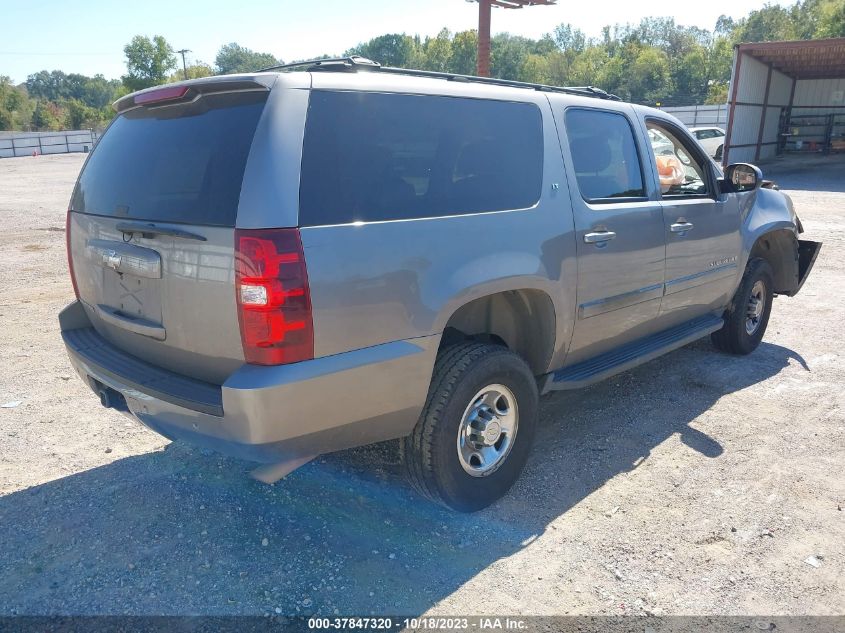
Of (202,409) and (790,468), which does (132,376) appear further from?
(790,468)

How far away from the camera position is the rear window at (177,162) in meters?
2.41

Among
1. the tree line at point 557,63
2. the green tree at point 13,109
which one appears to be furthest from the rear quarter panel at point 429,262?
the green tree at point 13,109

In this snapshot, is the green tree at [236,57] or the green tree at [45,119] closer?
the green tree at [45,119]

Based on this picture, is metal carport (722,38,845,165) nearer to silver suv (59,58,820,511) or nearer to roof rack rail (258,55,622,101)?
silver suv (59,58,820,511)

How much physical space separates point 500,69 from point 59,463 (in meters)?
104

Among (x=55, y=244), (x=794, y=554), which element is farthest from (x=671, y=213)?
(x=55, y=244)

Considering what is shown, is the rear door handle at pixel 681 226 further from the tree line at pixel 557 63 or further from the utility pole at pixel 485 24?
the tree line at pixel 557 63

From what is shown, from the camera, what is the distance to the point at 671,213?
4.05 metres

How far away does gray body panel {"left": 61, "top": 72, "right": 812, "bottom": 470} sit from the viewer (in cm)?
233

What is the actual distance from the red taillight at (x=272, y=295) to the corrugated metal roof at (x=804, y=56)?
2445 cm

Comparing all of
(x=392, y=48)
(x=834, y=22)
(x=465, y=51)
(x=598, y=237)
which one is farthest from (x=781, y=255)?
(x=392, y=48)

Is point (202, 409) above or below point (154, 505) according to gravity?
above

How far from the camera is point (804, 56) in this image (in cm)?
2434

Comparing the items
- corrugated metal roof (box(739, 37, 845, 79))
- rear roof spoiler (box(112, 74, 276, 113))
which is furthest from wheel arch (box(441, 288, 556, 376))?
corrugated metal roof (box(739, 37, 845, 79))
